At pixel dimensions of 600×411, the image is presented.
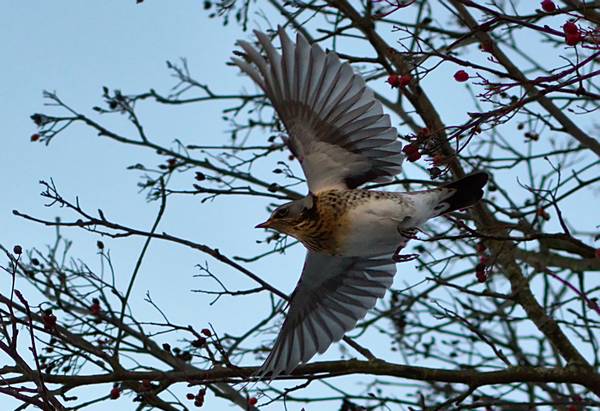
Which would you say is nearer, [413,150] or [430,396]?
[413,150]

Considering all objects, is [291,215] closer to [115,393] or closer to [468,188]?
[468,188]

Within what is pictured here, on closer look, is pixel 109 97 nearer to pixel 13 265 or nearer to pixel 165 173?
pixel 165 173

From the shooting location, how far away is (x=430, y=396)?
7215 millimetres

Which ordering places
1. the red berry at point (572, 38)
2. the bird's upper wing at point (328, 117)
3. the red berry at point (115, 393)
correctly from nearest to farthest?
1. the red berry at point (572, 38)
2. the red berry at point (115, 393)
3. the bird's upper wing at point (328, 117)

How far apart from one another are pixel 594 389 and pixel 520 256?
228 cm

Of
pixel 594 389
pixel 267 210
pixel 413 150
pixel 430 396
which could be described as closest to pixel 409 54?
pixel 413 150

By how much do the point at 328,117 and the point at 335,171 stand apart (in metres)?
0.29

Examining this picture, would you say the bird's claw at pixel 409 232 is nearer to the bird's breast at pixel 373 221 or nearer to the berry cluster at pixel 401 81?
the bird's breast at pixel 373 221

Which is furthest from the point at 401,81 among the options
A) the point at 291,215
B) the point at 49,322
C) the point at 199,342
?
the point at 49,322

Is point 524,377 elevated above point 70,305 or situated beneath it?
situated beneath

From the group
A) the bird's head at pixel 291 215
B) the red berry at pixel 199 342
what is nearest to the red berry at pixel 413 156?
the bird's head at pixel 291 215

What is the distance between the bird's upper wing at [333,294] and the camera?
4891 mm

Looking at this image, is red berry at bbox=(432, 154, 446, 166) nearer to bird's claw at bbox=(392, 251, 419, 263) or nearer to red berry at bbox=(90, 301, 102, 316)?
bird's claw at bbox=(392, 251, 419, 263)

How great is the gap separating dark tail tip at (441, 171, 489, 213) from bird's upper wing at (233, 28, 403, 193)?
0.33m
